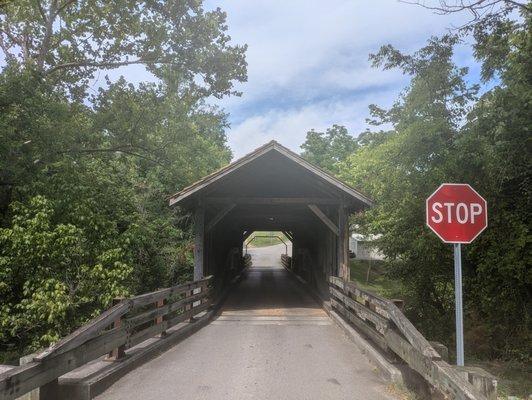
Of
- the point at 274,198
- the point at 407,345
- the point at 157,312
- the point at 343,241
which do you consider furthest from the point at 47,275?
the point at 407,345

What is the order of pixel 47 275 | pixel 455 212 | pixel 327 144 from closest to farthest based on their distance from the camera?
pixel 455 212 < pixel 47 275 < pixel 327 144

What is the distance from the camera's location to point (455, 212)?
5816 mm

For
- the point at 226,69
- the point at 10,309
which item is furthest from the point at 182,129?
the point at 10,309

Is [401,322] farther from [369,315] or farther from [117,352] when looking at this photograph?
[117,352]

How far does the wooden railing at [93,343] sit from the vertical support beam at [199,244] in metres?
2.81

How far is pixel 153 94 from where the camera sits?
16.8m

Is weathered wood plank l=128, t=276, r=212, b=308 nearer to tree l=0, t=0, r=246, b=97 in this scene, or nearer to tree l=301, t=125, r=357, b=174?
tree l=0, t=0, r=246, b=97

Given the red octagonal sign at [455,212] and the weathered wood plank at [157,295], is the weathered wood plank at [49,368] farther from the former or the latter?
the red octagonal sign at [455,212]

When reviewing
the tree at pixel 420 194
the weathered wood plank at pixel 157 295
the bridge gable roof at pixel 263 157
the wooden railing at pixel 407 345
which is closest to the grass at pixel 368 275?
the tree at pixel 420 194

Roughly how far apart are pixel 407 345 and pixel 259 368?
7.41 feet

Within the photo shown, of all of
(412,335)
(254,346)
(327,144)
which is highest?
(327,144)

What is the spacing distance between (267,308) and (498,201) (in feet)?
23.0

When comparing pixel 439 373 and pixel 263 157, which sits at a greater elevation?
pixel 263 157

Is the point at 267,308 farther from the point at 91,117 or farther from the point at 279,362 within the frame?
the point at 91,117
